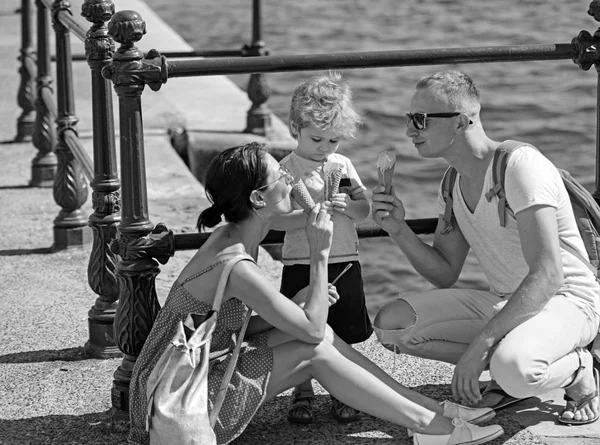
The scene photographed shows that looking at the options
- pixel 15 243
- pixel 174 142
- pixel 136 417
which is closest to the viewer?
pixel 136 417

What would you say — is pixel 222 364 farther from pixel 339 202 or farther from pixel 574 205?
pixel 574 205

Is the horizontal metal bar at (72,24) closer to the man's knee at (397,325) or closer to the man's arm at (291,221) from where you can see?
the man's arm at (291,221)

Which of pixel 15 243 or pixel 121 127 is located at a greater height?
pixel 121 127

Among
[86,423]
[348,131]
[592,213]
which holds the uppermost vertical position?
[348,131]

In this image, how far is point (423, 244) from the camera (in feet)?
13.1

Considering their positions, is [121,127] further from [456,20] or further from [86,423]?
[456,20]

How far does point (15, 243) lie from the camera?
598 centimetres

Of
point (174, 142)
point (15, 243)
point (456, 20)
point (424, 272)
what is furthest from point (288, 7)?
point (424, 272)

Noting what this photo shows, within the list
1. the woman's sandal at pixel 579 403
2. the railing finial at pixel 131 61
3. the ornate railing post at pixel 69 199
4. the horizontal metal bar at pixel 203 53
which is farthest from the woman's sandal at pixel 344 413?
the horizontal metal bar at pixel 203 53

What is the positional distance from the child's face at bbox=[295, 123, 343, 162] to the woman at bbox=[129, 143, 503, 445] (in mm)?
217

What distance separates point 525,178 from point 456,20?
15051mm

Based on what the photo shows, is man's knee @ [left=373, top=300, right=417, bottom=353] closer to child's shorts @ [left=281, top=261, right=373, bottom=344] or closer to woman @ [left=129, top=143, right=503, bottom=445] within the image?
child's shorts @ [left=281, top=261, right=373, bottom=344]

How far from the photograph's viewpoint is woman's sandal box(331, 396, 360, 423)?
12.3 ft

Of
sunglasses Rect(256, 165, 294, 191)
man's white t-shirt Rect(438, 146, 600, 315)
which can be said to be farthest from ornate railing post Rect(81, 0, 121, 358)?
man's white t-shirt Rect(438, 146, 600, 315)
